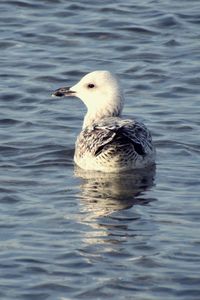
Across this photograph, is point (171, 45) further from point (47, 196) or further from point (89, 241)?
point (89, 241)

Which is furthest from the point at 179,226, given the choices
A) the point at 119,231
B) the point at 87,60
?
the point at 87,60

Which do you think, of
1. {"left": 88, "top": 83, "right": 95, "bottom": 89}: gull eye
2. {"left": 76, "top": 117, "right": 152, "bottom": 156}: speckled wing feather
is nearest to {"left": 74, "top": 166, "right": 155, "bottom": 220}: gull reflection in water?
{"left": 76, "top": 117, "right": 152, "bottom": 156}: speckled wing feather

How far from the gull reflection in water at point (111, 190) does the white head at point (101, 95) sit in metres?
0.92

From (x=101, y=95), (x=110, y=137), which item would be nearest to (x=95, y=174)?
(x=110, y=137)

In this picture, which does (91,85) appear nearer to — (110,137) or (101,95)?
(101,95)

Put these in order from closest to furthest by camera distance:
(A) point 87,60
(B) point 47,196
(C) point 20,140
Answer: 1. (B) point 47,196
2. (C) point 20,140
3. (A) point 87,60

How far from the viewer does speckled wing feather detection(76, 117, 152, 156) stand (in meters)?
13.0

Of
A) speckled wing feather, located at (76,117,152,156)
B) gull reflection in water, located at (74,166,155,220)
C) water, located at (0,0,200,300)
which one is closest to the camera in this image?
water, located at (0,0,200,300)

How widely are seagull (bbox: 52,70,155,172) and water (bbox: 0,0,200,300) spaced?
0.49 feet

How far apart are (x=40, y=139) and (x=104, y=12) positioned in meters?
5.85

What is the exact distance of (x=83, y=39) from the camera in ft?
61.3

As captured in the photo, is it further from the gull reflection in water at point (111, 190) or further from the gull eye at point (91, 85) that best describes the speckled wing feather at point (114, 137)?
the gull eye at point (91, 85)

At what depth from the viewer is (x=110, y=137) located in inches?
512

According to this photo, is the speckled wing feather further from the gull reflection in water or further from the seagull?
the gull reflection in water
